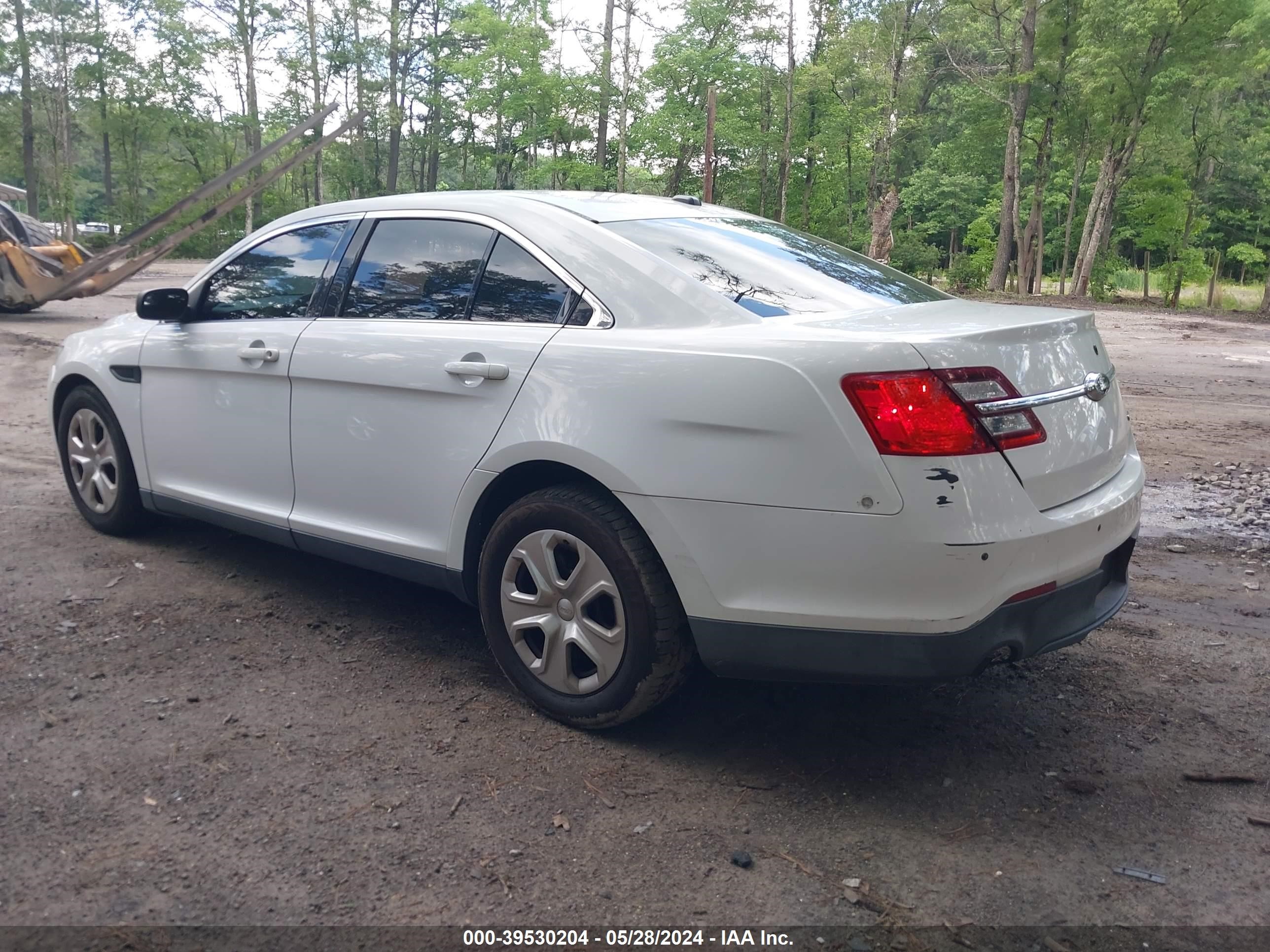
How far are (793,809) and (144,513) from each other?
3690 millimetres

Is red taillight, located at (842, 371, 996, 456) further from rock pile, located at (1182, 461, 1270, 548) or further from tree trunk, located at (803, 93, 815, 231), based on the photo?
tree trunk, located at (803, 93, 815, 231)

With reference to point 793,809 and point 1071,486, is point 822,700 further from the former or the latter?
point 1071,486

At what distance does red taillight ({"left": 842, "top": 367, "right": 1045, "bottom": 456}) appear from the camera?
8.27 feet

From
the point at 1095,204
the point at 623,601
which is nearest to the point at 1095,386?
the point at 623,601

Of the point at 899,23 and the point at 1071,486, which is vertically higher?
the point at 899,23

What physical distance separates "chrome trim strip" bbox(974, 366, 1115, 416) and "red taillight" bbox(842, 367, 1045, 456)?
0.01 m

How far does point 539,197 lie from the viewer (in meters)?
3.67

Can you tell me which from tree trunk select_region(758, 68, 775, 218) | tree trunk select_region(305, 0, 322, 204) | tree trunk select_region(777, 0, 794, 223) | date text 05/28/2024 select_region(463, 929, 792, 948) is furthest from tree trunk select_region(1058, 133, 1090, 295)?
date text 05/28/2024 select_region(463, 929, 792, 948)

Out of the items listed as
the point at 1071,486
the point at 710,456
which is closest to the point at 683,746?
the point at 710,456

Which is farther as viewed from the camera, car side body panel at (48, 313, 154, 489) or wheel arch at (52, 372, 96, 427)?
wheel arch at (52, 372, 96, 427)

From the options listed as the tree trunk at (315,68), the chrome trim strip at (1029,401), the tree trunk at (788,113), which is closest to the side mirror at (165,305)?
the chrome trim strip at (1029,401)

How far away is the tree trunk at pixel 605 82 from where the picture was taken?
36906mm

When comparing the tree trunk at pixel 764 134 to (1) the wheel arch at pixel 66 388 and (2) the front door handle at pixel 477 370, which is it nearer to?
(1) the wheel arch at pixel 66 388

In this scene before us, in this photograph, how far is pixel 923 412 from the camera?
99.7 inches
